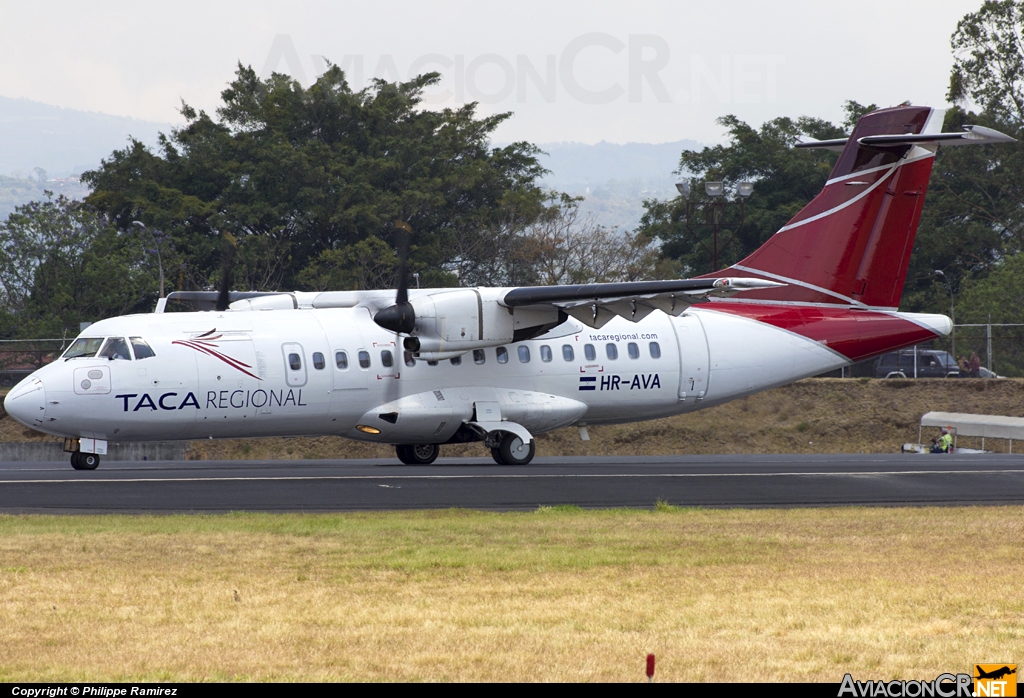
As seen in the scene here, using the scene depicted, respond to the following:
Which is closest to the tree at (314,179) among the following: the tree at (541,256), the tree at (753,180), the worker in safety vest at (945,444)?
the tree at (541,256)

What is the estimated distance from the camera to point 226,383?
68.1 feet

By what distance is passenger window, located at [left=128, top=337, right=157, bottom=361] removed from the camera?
20406mm

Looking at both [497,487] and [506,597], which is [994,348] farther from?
[506,597]

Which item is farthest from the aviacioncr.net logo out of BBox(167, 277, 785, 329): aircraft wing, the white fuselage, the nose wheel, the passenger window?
the nose wheel

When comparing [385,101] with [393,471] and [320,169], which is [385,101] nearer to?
[320,169]

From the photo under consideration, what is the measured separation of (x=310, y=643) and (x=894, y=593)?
5076 millimetres

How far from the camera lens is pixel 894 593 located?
988 cm

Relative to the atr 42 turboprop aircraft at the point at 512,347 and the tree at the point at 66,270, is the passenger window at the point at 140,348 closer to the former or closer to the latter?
the atr 42 turboprop aircraft at the point at 512,347

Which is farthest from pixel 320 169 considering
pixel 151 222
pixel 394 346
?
pixel 394 346

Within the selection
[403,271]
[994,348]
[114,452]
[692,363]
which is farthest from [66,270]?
[994,348]

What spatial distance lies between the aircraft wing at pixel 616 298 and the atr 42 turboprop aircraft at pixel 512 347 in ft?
0.14

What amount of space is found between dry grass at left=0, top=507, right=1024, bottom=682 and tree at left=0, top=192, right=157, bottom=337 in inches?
1358

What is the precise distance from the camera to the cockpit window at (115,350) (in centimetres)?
2031

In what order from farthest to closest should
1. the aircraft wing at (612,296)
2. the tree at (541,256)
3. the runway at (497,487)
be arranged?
the tree at (541,256), the aircraft wing at (612,296), the runway at (497,487)
